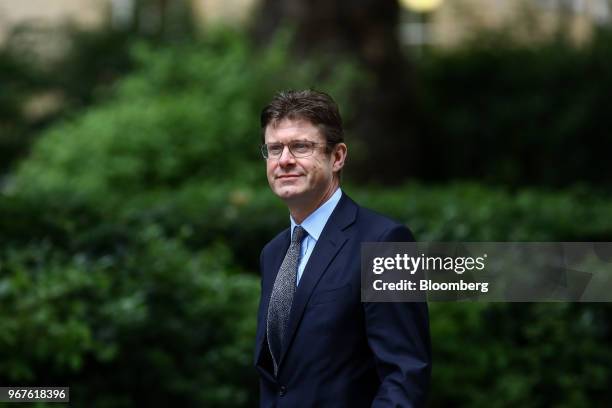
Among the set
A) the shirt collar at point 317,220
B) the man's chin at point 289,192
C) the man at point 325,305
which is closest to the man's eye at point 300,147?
the man at point 325,305

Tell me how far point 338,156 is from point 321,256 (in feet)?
0.99

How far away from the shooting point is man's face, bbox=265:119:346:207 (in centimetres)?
318

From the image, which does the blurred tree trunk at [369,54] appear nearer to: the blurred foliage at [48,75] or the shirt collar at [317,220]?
the blurred foliage at [48,75]

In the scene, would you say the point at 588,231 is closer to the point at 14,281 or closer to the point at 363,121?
the point at 14,281

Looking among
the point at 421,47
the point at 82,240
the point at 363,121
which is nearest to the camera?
the point at 82,240

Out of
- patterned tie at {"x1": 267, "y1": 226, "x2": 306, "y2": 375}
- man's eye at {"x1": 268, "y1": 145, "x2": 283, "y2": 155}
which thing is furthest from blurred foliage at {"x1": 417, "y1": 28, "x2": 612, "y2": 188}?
man's eye at {"x1": 268, "y1": 145, "x2": 283, "y2": 155}

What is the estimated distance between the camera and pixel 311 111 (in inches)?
125

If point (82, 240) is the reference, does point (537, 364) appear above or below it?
below

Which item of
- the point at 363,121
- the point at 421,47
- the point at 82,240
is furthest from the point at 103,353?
the point at 421,47

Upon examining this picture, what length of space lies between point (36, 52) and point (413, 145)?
6320 millimetres

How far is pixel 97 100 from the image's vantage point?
15086 mm

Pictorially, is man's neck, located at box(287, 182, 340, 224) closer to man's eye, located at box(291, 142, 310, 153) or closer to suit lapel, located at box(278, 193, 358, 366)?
suit lapel, located at box(278, 193, 358, 366)

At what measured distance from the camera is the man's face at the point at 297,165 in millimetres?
3176

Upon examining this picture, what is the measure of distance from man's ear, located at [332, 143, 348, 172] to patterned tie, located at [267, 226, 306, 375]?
0.22 metres
